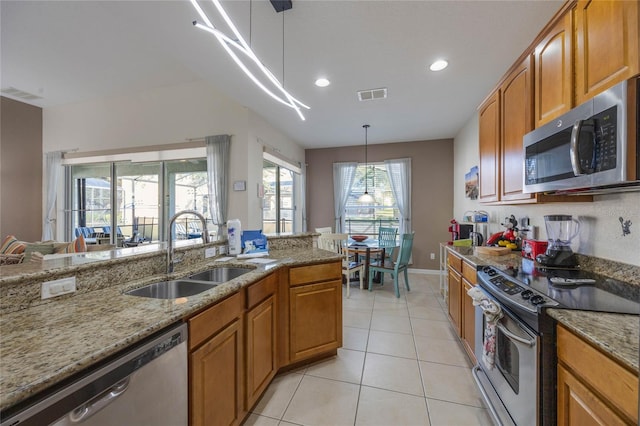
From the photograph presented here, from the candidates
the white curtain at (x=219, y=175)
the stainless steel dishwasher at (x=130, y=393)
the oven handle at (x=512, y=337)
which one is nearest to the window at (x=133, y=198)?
the white curtain at (x=219, y=175)

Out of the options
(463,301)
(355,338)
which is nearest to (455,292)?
(463,301)

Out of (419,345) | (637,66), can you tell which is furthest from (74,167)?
(637,66)

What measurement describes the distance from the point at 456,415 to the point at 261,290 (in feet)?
4.89

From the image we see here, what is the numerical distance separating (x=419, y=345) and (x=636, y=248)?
1700mm

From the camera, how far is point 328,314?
215 centimetres

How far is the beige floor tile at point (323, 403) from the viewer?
5.30 feet

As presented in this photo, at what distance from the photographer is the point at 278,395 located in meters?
1.82

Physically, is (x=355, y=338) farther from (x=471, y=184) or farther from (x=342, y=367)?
(x=471, y=184)

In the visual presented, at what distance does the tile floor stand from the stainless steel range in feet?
0.87

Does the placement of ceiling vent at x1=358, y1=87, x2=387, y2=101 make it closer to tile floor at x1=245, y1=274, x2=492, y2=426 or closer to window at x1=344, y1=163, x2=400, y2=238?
window at x1=344, y1=163, x2=400, y2=238

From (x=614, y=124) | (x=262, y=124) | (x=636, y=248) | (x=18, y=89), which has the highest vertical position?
(x=18, y=89)

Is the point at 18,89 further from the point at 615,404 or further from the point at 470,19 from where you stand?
the point at 615,404

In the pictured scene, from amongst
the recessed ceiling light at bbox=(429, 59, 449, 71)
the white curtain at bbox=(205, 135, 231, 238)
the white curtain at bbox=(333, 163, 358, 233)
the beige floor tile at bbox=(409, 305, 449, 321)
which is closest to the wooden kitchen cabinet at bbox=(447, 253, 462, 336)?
the beige floor tile at bbox=(409, 305, 449, 321)

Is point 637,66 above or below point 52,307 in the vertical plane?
above
